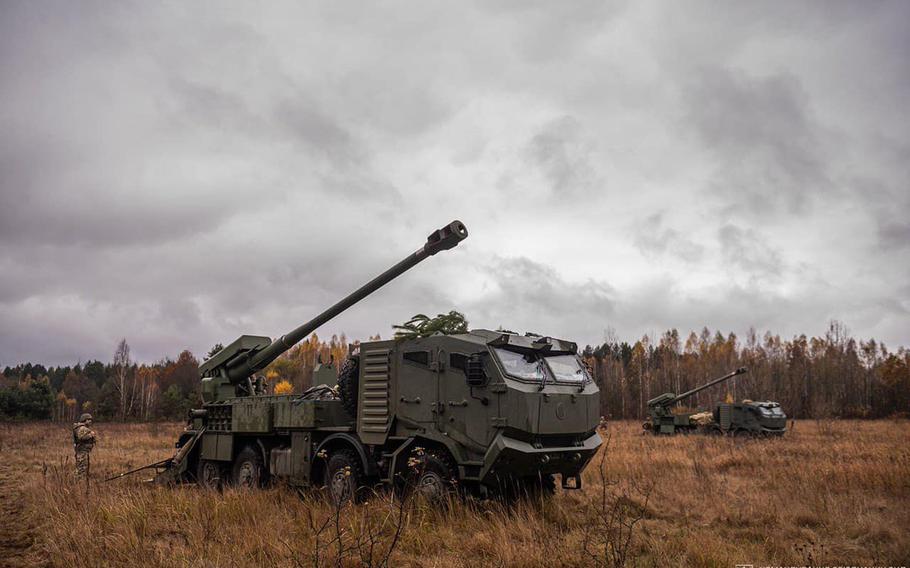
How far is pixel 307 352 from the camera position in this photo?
290ft

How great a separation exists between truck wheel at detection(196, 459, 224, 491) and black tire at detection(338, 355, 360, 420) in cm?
402

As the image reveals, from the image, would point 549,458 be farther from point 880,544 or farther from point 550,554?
point 880,544

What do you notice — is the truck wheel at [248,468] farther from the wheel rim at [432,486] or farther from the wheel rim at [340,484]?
the wheel rim at [432,486]

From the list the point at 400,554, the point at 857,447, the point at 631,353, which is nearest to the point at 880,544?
the point at 400,554

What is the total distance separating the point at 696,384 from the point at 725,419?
42.6 meters

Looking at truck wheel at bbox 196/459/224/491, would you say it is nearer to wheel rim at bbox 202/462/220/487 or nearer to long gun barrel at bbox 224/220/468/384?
wheel rim at bbox 202/462/220/487

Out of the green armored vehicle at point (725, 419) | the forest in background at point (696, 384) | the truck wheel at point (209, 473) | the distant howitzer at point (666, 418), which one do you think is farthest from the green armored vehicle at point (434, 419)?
the forest in background at point (696, 384)

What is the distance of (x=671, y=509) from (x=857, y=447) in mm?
11722

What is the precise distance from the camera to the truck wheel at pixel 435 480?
8.86 m

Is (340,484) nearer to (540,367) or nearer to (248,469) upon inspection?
(248,469)

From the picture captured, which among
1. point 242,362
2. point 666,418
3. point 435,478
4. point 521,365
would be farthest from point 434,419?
point 666,418

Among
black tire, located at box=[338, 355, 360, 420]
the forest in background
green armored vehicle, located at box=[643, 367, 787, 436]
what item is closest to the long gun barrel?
black tire, located at box=[338, 355, 360, 420]

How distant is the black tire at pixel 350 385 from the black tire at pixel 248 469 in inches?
100

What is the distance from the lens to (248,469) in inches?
501
